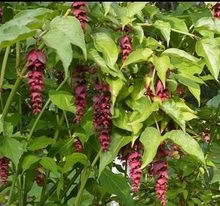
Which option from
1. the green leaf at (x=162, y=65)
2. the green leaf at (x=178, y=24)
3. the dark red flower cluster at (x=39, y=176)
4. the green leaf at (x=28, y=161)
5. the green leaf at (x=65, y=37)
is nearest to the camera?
the green leaf at (x=65, y=37)

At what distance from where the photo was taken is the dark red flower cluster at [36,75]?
1143 millimetres

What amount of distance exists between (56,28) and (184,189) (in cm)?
101

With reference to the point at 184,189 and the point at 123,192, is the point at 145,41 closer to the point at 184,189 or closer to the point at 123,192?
A: the point at 123,192

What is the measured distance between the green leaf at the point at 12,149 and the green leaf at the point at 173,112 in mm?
448

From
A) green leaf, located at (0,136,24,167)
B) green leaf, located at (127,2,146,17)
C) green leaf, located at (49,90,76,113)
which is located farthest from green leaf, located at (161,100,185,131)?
green leaf, located at (0,136,24,167)

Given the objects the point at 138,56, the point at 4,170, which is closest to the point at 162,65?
the point at 138,56

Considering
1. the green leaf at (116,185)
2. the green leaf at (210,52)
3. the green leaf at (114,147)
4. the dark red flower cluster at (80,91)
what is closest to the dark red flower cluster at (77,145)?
the green leaf at (116,185)

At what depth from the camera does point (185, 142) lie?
123 cm

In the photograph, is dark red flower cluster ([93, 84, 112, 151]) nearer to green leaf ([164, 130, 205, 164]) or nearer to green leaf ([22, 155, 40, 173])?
green leaf ([164, 130, 205, 164])

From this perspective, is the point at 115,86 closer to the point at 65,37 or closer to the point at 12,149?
the point at 65,37

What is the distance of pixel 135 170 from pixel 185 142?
130 mm

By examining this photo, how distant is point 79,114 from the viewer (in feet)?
4.02

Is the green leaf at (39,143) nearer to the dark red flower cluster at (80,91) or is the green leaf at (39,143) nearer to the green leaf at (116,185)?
the green leaf at (116,185)

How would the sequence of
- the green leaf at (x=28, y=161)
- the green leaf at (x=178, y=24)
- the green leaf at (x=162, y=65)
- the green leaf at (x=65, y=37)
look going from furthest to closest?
the green leaf at (x=28, y=161) → the green leaf at (x=178, y=24) → the green leaf at (x=162, y=65) → the green leaf at (x=65, y=37)
